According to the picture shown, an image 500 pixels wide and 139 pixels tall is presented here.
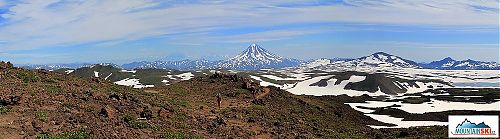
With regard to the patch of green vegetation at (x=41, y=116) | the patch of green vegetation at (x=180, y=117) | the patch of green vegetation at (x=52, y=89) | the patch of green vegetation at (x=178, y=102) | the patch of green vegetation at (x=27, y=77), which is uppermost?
the patch of green vegetation at (x=27, y=77)

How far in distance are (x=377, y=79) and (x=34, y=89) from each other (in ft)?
463

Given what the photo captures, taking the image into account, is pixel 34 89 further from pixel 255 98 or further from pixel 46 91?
pixel 255 98

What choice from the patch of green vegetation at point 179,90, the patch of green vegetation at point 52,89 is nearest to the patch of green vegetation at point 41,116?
the patch of green vegetation at point 52,89

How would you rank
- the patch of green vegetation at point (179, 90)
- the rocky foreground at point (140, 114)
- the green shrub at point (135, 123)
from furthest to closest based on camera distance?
the patch of green vegetation at point (179, 90) < the green shrub at point (135, 123) < the rocky foreground at point (140, 114)

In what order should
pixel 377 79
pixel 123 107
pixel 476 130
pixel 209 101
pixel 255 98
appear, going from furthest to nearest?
pixel 377 79 → pixel 255 98 → pixel 209 101 → pixel 123 107 → pixel 476 130

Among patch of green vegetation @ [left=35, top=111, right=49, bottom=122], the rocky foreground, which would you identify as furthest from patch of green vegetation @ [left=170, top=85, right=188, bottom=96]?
patch of green vegetation @ [left=35, top=111, right=49, bottom=122]

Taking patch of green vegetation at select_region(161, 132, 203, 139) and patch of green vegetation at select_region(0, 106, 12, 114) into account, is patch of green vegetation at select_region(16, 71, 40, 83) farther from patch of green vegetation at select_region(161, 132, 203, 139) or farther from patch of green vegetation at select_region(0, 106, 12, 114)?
patch of green vegetation at select_region(161, 132, 203, 139)

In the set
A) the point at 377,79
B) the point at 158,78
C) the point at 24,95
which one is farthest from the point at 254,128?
the point at 158,78

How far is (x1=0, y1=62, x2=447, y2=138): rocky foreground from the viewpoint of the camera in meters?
A: 22.4

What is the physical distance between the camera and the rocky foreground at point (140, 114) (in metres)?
22.4

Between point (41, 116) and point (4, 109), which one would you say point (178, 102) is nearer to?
point (41, 116)

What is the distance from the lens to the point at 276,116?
3534cm

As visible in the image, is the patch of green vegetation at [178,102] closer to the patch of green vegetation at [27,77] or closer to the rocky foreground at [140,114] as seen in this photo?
the rocky foreground at [140,114]

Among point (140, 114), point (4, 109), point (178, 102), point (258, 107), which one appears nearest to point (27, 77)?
point (4, 109)
